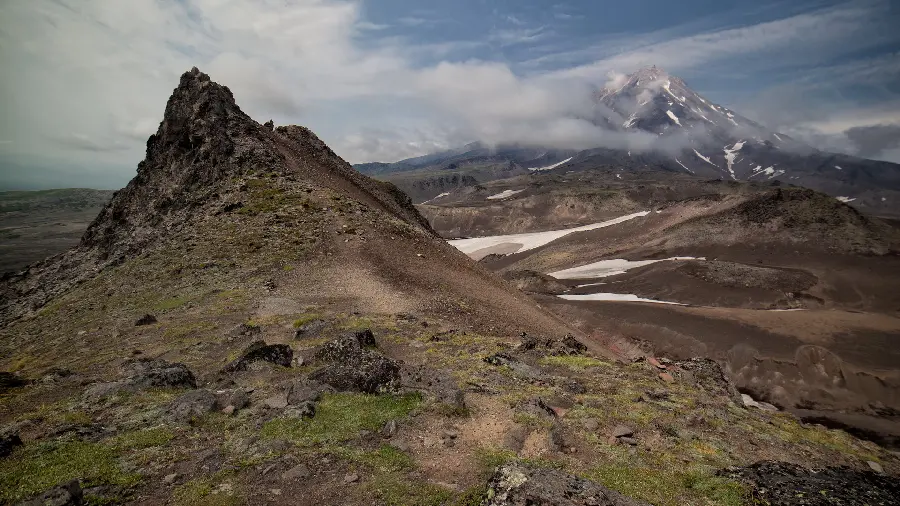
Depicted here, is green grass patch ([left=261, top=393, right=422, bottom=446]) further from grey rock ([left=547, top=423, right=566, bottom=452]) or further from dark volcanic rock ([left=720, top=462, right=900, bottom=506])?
dark volcanic rock ([left=720, top=462, right=900, bottom=506])

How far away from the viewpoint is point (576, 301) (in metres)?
70.6

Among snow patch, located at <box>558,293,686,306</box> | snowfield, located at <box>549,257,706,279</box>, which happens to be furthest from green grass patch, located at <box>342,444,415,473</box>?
snowfield, located at <box>549,257,706,279</box>

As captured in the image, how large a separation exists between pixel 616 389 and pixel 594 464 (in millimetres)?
7548

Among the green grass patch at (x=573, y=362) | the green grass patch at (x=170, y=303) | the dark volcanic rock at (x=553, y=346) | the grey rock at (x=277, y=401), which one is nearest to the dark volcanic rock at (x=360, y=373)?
the grey rock at (x=277, y=401)

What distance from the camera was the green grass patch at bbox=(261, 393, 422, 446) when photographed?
45.1 feet

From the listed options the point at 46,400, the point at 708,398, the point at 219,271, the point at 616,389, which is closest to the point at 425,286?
the point at 219,271

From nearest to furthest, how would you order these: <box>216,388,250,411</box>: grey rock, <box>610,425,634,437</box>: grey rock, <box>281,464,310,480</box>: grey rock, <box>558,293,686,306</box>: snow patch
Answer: <box>281,464,310,480</box>: grey rock → <box>610,425,634,437</box>: grey rock → <box>216,388,250,411</box>: grey rock → <box>558,293,686,306</box>: snow patch

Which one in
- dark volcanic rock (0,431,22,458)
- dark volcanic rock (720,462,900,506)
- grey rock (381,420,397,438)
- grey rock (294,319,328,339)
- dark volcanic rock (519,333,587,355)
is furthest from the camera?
dark volcanic rock (519,333,587,355)

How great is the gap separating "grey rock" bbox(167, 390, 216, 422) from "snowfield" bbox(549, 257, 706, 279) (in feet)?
264

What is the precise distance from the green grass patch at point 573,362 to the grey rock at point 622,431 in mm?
7084

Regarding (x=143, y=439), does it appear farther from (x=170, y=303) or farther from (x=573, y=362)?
(x=170, y=303)

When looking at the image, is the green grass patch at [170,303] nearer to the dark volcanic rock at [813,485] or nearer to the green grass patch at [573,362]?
the green grass patch at [573,362]

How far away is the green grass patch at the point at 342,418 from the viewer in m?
13.7

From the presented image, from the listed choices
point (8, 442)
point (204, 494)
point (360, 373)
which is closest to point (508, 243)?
point (360, 373)
